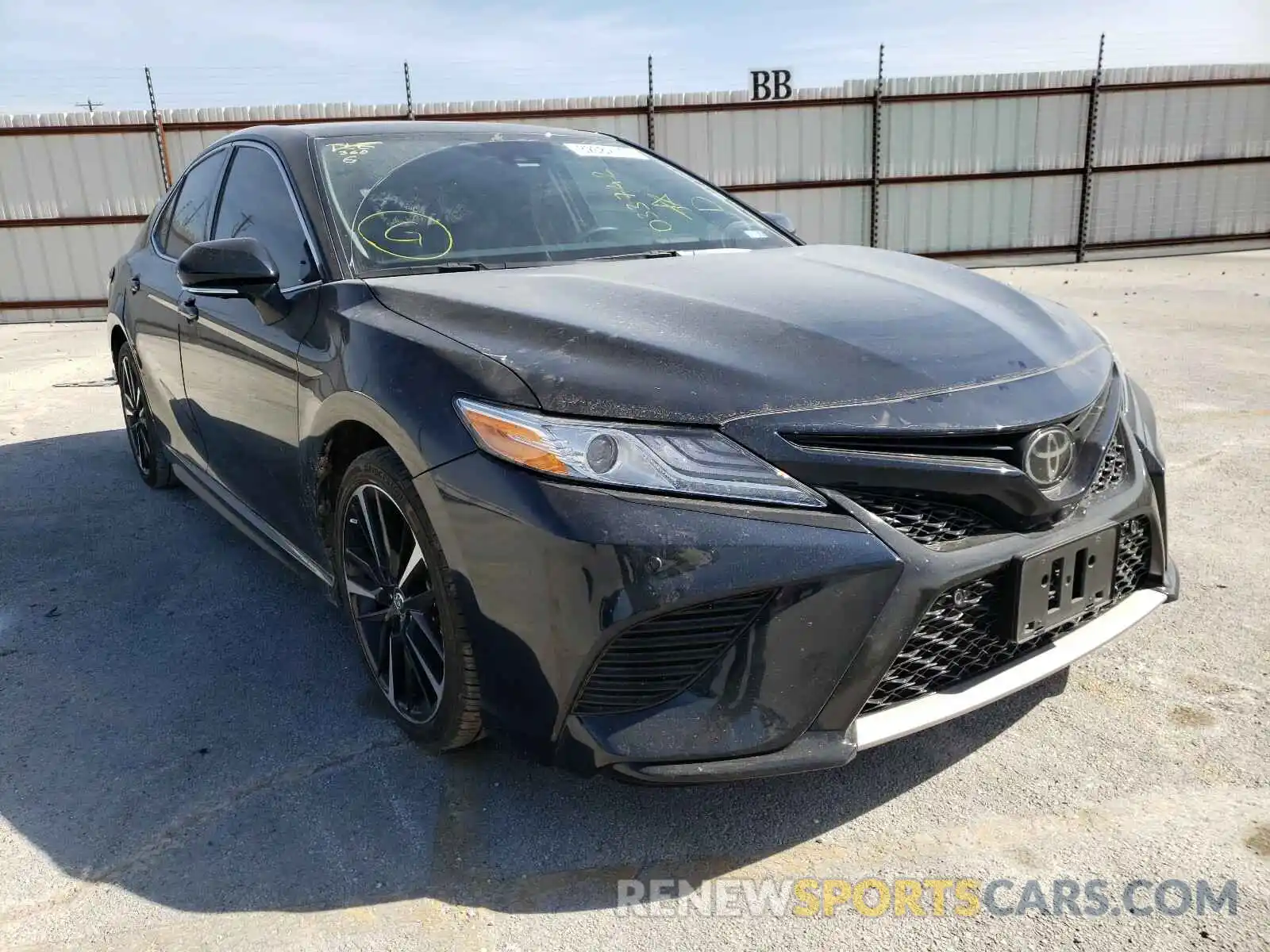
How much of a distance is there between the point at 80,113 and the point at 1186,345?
12673 millimetres

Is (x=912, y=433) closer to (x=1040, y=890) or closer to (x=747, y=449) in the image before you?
(x=747, y=449)

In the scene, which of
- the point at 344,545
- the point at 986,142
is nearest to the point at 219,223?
the point at 344,545

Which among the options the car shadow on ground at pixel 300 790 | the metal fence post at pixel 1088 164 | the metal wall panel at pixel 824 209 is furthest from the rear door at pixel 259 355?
the metal fence post at pixel 1088 164

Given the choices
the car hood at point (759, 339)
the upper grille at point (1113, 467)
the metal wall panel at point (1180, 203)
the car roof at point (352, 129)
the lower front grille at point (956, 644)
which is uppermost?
the car roof at point (352, 129)

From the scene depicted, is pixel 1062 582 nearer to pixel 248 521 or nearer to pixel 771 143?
pixel 248 521

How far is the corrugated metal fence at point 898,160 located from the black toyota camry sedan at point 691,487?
11.4 metres

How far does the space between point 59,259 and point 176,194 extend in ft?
33.9

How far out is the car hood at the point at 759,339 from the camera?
1840 millimetres

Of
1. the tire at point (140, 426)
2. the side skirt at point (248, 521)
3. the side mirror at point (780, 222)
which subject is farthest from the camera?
the tire at point (140, 426)

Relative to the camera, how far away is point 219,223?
337cm

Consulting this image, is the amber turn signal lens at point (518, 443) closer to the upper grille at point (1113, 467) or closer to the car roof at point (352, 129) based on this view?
the upper grille at point (1113, 467)

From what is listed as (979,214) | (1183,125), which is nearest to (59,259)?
(979,214)

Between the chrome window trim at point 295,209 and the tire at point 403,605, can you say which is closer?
the tire at point 403,605

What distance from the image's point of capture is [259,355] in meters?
2.76
